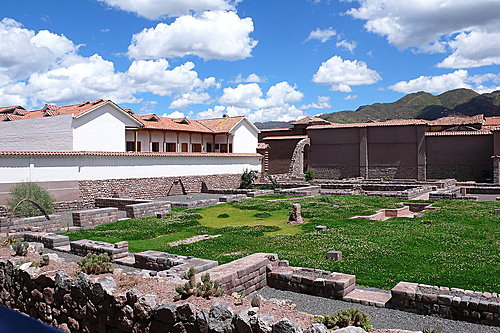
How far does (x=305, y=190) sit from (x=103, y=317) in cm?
2243

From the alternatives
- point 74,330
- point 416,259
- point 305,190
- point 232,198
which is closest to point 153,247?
point 74,330

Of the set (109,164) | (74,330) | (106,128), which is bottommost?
(74,330)

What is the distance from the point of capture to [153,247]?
1216 cm

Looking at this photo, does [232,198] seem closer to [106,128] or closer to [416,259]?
[106,128]

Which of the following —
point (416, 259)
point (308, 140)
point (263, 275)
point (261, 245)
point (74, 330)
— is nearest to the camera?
point (74, 330)

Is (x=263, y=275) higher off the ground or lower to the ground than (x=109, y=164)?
lower

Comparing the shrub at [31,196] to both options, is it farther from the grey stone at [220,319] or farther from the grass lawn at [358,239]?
the grey stone at [220,319]

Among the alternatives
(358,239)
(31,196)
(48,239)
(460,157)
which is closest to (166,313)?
(358,239)

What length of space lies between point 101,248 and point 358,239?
6888 mm

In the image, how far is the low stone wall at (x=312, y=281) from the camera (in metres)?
7.75

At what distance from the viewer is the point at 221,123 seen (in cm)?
4325

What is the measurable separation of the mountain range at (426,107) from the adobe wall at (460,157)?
232 feet

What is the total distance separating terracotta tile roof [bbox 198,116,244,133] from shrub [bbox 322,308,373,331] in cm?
3641

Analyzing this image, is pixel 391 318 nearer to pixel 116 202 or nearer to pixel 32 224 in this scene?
pixel 32 224
